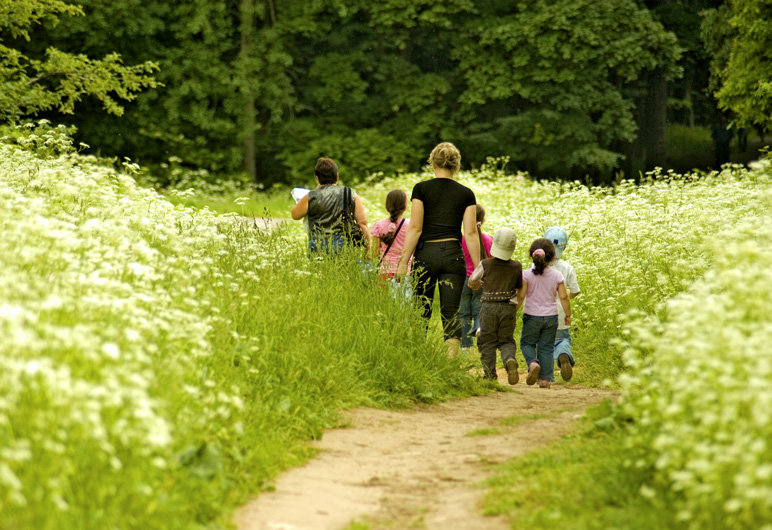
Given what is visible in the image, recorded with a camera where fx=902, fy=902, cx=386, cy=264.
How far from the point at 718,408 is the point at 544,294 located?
5169mm

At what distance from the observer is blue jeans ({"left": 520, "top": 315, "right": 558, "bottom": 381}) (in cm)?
895

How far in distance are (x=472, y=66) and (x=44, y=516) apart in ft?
98.6

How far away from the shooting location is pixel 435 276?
878 centimetres

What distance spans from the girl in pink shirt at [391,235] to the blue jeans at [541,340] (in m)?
1.55

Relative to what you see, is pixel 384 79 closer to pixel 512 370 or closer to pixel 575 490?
pixel 512 370

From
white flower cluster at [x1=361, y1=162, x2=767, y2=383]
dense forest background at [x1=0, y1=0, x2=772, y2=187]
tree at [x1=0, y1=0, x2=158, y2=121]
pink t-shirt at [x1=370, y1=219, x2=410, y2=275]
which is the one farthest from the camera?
dense forest background at [x1=0, y1=0, x2=772, y2=187]

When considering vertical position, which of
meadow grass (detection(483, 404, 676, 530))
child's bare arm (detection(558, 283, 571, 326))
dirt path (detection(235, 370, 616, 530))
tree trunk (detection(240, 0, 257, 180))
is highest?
tree trunk (detection(240, 0, 257, 180))

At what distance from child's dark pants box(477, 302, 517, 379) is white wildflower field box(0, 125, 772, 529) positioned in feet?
1.63

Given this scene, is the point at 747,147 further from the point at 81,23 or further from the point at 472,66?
the point at 81,23

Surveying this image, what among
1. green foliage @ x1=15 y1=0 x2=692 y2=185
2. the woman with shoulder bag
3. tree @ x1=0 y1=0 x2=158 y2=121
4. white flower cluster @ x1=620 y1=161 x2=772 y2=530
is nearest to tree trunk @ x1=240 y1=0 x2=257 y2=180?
green foliage @ x1=15 y1=0 x2=692 y2=185

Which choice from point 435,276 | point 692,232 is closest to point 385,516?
point 435,276

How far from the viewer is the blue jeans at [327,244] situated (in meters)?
9.11

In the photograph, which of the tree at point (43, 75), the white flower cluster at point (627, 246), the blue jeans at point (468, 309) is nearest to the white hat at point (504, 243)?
the white flower cluster at point (627, 246)

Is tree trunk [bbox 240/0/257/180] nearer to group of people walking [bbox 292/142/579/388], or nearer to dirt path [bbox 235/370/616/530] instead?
group of people walking [bbox 292/142/579/388]
